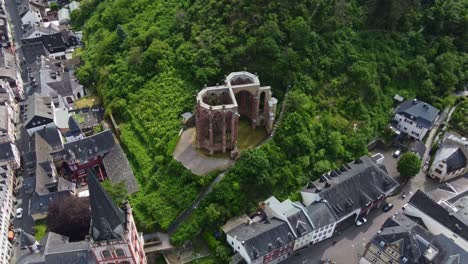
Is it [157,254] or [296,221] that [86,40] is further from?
[296,221]

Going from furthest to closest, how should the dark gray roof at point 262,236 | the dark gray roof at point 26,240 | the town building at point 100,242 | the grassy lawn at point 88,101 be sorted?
the grassy lawn at point 88,101 < the dark gray roof at point 262,236 < the dark gray roof at point 26,240 < the town building at point 100,242

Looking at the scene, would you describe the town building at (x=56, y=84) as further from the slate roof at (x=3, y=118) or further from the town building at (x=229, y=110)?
the town building at (x=229, y=110)

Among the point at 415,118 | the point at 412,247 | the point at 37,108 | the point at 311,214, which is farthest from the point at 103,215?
the point at 415,118

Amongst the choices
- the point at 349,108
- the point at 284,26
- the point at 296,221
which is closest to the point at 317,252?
the point at 296,221

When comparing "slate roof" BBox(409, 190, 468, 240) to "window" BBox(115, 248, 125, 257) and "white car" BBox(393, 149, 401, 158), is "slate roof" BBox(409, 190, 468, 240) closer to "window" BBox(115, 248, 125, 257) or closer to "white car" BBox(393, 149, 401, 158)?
"white car" BBox(393, 149, 401, 158)

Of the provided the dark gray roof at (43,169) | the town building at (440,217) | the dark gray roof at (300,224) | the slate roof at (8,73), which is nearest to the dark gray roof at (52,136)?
the dark gray roof at (43,169)

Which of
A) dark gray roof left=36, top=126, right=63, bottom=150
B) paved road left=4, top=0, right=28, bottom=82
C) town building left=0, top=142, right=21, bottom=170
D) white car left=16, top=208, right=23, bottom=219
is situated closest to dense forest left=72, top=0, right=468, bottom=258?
dark gray roof left=36, top=126, right=63, bottom=150
